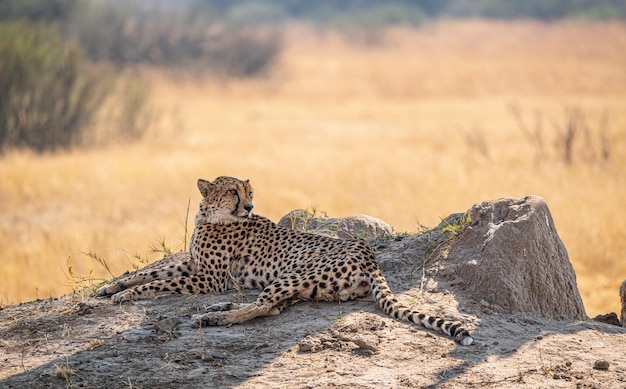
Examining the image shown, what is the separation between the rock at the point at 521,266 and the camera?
507 cm

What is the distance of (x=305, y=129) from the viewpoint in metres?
21.5

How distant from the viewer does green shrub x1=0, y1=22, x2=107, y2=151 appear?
57.1 ft

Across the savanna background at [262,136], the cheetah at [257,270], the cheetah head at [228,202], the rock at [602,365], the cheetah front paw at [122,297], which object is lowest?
the rock at [602,365]

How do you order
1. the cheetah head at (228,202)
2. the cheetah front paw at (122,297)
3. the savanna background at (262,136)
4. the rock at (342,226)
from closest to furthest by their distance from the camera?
the cheetah front paw at (122,297)
the cheetah head at (228,202)
the rock at (342,226)
the savanna background at (262,136)

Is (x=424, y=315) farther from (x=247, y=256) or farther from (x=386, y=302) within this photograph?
(x=247, y=256)

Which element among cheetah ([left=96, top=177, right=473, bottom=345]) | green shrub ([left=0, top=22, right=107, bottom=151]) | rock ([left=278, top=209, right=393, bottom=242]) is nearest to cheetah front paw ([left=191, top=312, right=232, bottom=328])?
cheetah ([left=96, top=177, right=473, bottom=345])

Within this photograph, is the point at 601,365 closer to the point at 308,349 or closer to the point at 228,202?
the point at 308,349

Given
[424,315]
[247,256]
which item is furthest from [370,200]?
[424,315]

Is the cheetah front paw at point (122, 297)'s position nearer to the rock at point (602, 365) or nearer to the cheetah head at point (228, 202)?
the cheetah head at point (228, 202)

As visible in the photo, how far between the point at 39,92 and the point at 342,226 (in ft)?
45.1

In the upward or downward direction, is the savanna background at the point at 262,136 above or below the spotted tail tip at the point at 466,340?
above

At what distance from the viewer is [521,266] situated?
5145 millimetres

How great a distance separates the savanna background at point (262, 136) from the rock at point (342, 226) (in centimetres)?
124

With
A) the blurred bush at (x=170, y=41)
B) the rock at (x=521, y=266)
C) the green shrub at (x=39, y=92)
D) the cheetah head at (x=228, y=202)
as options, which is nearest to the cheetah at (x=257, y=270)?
the cheetah head at (x=228, y=202)
